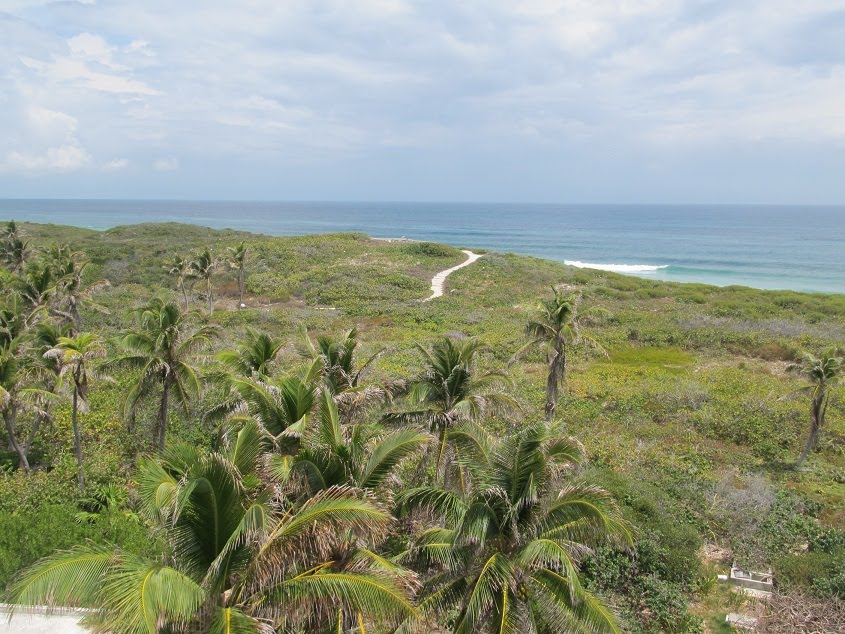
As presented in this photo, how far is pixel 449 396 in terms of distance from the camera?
43.8 ft

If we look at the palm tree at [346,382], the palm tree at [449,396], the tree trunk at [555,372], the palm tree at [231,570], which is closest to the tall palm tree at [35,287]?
the palm tree at [346,382]

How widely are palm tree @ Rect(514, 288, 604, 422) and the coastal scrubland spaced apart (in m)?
0.69

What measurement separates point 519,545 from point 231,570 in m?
3.79

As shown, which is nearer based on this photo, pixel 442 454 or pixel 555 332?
pixel 442 454

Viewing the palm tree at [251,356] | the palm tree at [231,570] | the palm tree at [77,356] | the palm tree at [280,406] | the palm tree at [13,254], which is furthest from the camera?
the palm tree at [13,254]

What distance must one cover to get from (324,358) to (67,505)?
26.9ft

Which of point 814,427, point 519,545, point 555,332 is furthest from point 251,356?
point 814,427

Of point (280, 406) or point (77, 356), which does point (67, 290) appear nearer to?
point (77, 356)

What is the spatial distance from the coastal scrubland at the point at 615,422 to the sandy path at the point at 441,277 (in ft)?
3.85

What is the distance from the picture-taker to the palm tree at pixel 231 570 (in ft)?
19.1

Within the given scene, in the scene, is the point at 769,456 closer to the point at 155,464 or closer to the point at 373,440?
the point at 373,440

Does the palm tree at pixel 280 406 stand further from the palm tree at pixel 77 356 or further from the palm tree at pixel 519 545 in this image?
the palm tree at pixel 77 356

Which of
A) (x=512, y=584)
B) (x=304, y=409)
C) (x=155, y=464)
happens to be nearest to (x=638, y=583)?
(x=512, y=584)

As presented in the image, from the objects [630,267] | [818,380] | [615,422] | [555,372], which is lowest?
[615,422]
